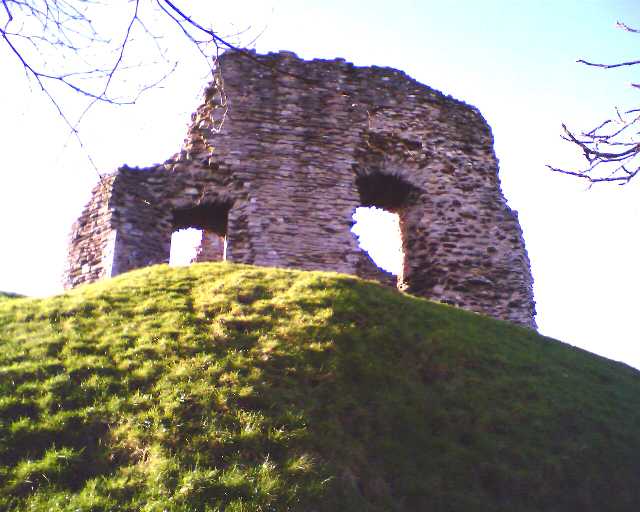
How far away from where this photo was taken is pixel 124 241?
33.7 feet

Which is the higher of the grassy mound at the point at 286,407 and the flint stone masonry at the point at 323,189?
the flint stone masonry at the point at 323,189

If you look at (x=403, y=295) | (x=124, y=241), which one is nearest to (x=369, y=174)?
(x=403, y=295)

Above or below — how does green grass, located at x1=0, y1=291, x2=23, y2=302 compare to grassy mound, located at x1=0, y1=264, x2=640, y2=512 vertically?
above

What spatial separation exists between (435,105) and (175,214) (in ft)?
20.2

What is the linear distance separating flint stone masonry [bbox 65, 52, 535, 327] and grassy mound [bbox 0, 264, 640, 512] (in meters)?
2.43

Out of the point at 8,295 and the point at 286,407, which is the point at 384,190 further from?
the point at 286,407

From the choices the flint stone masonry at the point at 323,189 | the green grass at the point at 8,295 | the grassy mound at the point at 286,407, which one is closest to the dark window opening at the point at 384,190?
the flint stone masonry at the point at 323,189

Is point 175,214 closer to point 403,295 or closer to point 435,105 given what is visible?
point 403,295

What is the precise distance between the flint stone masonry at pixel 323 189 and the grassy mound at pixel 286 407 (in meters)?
2.43

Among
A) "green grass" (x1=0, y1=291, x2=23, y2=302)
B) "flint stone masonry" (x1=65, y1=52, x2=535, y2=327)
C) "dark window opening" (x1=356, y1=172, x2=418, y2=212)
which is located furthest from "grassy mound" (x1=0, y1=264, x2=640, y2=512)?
"dark window opening" (x1=356, y1=172, x2=418, y2=212)

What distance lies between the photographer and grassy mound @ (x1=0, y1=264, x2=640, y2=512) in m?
4.43

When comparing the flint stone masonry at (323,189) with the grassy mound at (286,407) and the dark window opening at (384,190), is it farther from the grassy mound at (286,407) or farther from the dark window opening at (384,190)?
the grassy mound at (286,407)

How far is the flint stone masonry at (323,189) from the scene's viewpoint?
34.8 feet

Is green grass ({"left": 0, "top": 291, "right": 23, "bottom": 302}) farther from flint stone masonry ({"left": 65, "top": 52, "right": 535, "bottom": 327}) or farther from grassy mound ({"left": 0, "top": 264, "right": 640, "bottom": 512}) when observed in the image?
flint stone masonry ({"left": 65, "top": 52, "right": 535, "bottom": 327})
